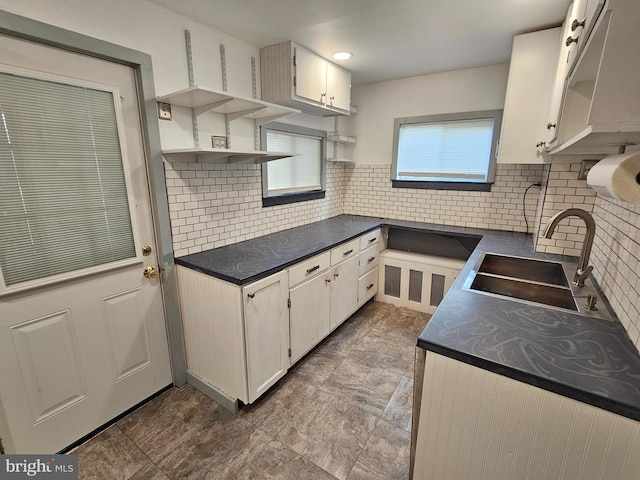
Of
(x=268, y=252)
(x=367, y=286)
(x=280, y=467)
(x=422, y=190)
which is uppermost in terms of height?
(x=422, y=190)

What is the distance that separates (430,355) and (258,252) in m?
1.38

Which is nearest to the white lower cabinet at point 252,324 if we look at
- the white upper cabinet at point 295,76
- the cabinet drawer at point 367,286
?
the cabinet drawer at point 367,286

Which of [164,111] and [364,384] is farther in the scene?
[364,384]

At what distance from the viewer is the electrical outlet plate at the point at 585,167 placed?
179cm

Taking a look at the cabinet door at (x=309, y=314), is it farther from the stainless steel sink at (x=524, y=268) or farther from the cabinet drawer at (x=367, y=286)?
the stainless steel sink at (x=524, y=268)

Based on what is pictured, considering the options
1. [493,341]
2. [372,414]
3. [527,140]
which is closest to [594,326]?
[493,341]

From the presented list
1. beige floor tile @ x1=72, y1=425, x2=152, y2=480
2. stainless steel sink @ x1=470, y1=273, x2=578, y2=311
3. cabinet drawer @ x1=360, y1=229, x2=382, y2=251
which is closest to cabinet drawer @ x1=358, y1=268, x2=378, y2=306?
cabinet drawer @ x1=360, y1=229, x2=382, y2=251

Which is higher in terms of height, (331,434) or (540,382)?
(540,382)

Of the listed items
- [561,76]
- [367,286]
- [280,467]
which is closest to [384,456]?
[280,467]

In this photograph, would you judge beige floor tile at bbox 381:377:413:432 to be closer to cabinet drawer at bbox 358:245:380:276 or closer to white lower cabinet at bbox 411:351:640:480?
white lower cabinet at bbox 411:351:640:480

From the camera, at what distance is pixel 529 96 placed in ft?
6.90

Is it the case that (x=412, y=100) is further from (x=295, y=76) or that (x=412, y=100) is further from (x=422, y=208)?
(x=295, y=76)

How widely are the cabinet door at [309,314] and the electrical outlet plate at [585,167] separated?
5.81ft

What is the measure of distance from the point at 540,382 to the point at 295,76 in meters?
2.25
